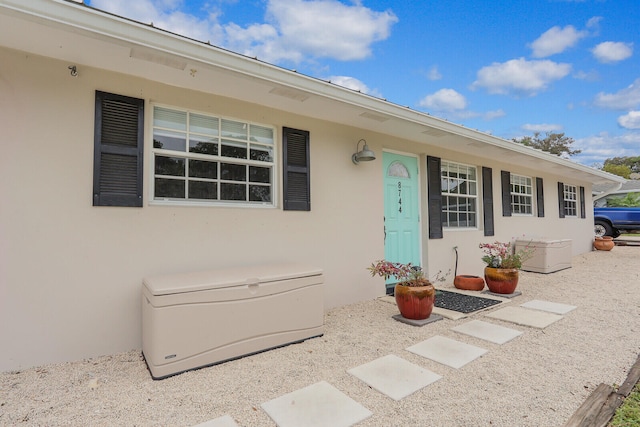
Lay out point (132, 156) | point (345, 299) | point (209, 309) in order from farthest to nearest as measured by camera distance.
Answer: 1. point (345, 299)
2. point (132, 156)
3. point (209, 309)

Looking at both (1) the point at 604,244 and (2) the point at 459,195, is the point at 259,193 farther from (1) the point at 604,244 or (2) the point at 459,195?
(1) the point at 604,244

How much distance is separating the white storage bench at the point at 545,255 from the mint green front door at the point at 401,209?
10.3 ft

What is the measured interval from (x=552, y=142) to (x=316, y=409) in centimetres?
3673

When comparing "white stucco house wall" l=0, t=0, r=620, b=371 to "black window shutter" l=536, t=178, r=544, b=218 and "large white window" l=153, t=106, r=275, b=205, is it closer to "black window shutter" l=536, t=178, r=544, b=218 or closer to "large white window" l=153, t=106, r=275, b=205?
"large white window" l=153, t=106, r=275, b=205

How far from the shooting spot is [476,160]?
238 inches

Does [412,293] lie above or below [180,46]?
below

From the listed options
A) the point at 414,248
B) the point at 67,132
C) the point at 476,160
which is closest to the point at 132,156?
the point at 67,132

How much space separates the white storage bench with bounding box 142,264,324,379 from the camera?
7.07 ft

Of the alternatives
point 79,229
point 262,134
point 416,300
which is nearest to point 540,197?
point 416,300

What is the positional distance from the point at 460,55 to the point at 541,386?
9.46 m

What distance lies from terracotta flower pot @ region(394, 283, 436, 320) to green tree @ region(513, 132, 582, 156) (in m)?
31.8

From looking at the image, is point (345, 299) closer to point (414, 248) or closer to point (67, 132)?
point (414, 248)

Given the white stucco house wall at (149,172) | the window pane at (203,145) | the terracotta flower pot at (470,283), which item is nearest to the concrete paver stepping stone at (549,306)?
the terracotta flower pot at (470,283)

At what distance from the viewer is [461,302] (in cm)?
405
